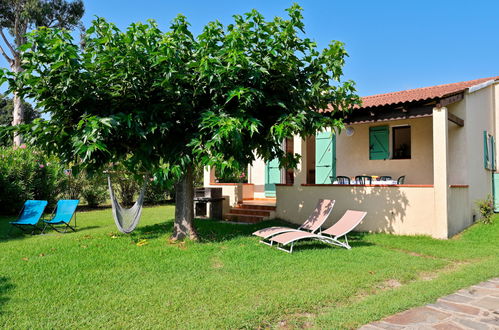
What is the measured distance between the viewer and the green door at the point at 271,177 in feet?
42.6

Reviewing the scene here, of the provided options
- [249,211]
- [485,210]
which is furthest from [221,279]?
[485,210]

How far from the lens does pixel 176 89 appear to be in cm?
619

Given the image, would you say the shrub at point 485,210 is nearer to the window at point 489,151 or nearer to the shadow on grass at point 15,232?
the window at point 489,151

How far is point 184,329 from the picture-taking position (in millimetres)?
3289

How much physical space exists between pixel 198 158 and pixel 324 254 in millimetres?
2802

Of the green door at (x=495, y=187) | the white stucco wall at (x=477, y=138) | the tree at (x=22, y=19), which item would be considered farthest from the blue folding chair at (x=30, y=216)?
the green door at (x=495, y=187)

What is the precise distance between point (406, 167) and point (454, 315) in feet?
26.7

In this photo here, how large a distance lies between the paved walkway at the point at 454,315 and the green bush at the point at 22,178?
11.1 meters

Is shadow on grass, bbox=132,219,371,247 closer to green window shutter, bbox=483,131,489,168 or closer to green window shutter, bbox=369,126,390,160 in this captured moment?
green window shutter, bbox=369,126,390,160

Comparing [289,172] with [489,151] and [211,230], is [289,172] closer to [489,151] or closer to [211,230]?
[211,230]

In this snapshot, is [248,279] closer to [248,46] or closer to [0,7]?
[248,46]

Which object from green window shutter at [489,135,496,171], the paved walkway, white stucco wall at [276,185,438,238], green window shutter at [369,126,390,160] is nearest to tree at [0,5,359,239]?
white stucco wall at [276,185,438,238]

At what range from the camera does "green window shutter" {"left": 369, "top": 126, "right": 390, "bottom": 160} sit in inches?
447

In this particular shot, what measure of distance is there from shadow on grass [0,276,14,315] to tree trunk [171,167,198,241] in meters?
3.18
